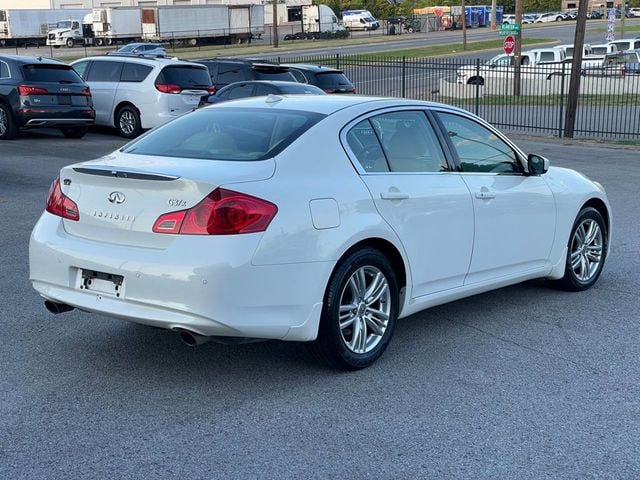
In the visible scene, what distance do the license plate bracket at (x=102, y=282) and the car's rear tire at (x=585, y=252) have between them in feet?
12.5

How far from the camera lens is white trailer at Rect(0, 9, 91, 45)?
67.9 m

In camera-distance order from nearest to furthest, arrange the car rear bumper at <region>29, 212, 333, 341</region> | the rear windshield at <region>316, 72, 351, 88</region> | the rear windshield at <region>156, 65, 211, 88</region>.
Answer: the car rear bumper at <region>29, 212, 333, 341</region>
the rear windshield at <region>156, 65, 211, 88</region>
the rear windshield at <region>316, 72, 351, 88</region>

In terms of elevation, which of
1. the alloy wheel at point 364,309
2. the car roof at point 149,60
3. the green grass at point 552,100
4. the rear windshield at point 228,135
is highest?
the rear windshield at point 228,135

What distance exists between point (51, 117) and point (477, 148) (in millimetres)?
12984

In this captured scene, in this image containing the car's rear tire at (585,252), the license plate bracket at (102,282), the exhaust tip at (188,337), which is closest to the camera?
the exhaust tip at (188,337)

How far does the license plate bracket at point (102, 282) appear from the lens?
16.5ft

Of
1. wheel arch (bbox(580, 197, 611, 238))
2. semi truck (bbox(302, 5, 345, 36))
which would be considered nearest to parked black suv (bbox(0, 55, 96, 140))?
wheel arch (bbox(580, 197, 611, 238))

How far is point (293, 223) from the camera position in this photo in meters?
4.97

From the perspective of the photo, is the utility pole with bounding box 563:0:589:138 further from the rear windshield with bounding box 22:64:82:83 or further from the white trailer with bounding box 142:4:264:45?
the white trailer with bounding box 142:4:264:45

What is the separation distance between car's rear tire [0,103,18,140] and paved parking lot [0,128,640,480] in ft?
38.0

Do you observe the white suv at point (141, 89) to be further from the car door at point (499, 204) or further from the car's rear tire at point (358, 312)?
the car's rear tire at point (358, 312)

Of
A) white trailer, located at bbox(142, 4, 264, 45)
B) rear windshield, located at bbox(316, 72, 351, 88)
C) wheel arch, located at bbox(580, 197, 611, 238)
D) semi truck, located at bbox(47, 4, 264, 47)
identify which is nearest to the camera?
wheel arch, located at bbox(580, 197, 611, 238)

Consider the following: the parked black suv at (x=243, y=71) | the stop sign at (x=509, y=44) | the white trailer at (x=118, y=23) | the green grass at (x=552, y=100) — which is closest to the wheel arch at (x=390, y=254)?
the parked black suv at (x=243, y=71)

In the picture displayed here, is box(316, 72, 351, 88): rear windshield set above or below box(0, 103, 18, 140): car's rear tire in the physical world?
above
